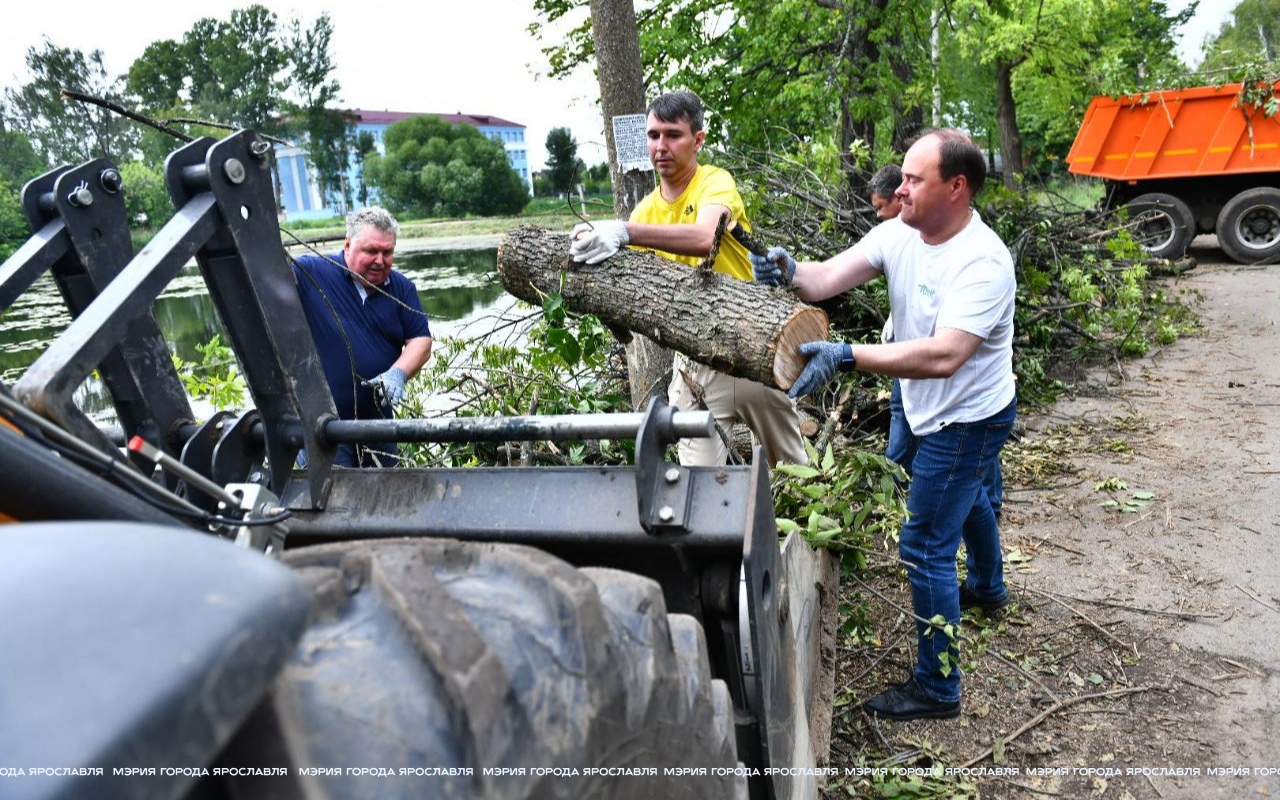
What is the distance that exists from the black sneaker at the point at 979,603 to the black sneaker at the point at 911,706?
2.35 feet

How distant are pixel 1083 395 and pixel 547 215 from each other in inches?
167

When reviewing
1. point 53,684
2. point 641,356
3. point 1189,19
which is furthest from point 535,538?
point 1189,19

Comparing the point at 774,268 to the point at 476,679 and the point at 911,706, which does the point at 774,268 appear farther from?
the point at 476,679

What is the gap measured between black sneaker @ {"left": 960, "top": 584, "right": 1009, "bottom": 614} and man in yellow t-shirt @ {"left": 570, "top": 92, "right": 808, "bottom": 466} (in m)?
0.89

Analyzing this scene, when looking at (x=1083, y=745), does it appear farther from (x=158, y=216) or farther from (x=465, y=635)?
(x=158, y=216)

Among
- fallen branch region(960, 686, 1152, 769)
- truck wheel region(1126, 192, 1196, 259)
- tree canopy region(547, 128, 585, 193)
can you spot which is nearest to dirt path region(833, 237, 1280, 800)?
fallen branch region(960, 686, 1152, 769)

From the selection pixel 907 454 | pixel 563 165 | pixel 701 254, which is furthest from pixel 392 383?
pixel 907 454

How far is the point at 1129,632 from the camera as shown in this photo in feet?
12.7

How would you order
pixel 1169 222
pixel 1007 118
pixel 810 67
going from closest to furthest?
pixel 810 67 < pixel 1169 222 < pixel 1007 118

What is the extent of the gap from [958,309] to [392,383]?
250cm

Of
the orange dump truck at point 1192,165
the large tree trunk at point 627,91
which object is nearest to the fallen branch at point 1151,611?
the large tree trunk at point 627,91

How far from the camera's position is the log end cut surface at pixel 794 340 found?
3.32 metres

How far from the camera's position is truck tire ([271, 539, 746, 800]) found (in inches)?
35.3

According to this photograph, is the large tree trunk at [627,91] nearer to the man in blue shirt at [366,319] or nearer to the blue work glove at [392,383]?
the man in blue shirt at [366,319]
